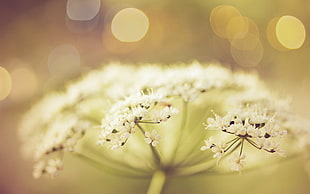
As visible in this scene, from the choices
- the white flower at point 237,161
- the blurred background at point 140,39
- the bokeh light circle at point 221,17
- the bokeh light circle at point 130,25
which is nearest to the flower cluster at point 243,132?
the white flower at point 237,161

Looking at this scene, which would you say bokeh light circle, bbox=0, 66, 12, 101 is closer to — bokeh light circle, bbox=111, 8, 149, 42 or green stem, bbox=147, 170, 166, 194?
bokeh light circle, bbox=111, 8, 149, 42

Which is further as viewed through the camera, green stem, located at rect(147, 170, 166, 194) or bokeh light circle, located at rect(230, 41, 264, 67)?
bokeh light circle, located at rect(230, 41, 264, 67)

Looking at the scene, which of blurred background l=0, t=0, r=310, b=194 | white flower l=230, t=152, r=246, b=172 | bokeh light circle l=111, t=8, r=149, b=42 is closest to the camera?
white flower l=230, t=152, r=246, b=172

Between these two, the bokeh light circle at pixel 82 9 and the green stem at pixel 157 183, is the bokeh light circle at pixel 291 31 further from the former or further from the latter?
the green stem at pixel 157 183

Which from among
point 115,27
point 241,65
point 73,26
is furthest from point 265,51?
point 73,26

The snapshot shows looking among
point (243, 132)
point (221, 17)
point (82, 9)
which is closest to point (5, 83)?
point (82, 9)

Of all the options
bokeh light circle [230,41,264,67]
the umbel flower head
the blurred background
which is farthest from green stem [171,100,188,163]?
bokeh light circle [230,41,264,67]

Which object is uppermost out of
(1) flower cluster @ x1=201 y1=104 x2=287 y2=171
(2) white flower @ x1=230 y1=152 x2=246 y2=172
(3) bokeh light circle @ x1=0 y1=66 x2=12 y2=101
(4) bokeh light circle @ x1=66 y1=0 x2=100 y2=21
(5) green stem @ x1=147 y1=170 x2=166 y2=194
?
(4) bokeh light circle @ x1=66 y1=0 x2=100 y2=21

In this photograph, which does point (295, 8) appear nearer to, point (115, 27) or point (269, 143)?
point (115, 27)
